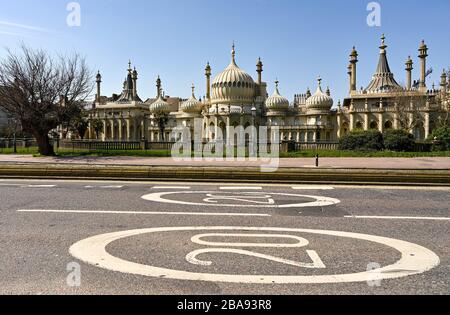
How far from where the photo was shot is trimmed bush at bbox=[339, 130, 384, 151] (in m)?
34.5

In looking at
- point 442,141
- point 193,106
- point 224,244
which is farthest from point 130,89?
point 224,244

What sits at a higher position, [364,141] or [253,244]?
[364,141]

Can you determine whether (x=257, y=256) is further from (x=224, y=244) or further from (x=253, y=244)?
(x=224, y=244)

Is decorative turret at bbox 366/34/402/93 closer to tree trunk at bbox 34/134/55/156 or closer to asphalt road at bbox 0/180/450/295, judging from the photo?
tree trunk at bbox 34/134/55/156

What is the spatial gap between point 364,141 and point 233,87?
38103 millimetres

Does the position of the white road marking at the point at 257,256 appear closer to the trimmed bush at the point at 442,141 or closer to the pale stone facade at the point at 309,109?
the trimmed bush at the point at 442,141

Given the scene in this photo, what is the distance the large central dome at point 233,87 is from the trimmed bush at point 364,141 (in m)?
36.0

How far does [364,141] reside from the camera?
34.8m

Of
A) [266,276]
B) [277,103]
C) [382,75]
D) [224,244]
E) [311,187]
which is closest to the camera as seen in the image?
[266,276]

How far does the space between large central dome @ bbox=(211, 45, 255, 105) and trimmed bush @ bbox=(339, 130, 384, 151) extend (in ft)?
118

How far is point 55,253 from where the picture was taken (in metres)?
5.89

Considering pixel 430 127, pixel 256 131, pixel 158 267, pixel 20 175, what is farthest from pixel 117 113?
pixel 158 267

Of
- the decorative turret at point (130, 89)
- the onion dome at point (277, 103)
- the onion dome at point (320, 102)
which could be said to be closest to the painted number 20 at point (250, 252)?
the onion dome at point (320, 102)

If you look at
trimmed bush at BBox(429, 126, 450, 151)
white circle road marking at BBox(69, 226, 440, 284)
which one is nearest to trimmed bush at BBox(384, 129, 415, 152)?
trimmed bush at BBox(429, 126, 450, 151)
